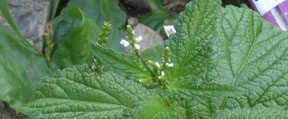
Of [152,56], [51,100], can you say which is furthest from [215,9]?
[152,56]

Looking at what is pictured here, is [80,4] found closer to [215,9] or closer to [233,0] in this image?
[233,0]

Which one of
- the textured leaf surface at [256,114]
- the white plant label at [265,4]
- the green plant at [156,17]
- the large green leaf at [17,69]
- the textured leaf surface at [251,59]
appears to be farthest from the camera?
the green plant at [156,17]

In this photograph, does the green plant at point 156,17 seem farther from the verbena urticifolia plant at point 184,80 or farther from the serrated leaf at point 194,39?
the serrated leaf at point 194,39

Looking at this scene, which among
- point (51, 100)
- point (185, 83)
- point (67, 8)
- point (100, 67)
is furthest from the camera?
point (67, 8)

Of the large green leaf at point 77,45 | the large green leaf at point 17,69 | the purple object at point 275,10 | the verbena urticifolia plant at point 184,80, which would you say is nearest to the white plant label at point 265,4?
the purple object at point 275,10

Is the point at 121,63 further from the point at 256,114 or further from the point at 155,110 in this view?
the point at 256,114

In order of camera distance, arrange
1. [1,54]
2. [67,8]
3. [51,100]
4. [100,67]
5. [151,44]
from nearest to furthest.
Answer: [51,100] < [100,67] < [1,54] < [67,8] < [151,44]

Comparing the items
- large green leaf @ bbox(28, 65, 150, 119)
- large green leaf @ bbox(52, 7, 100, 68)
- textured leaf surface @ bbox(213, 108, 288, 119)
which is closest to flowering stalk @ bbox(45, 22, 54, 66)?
large green leaf @ bbox(52, 7, 100, 68)

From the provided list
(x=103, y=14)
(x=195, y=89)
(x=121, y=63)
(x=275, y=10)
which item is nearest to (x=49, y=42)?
(x=103, y=14)
